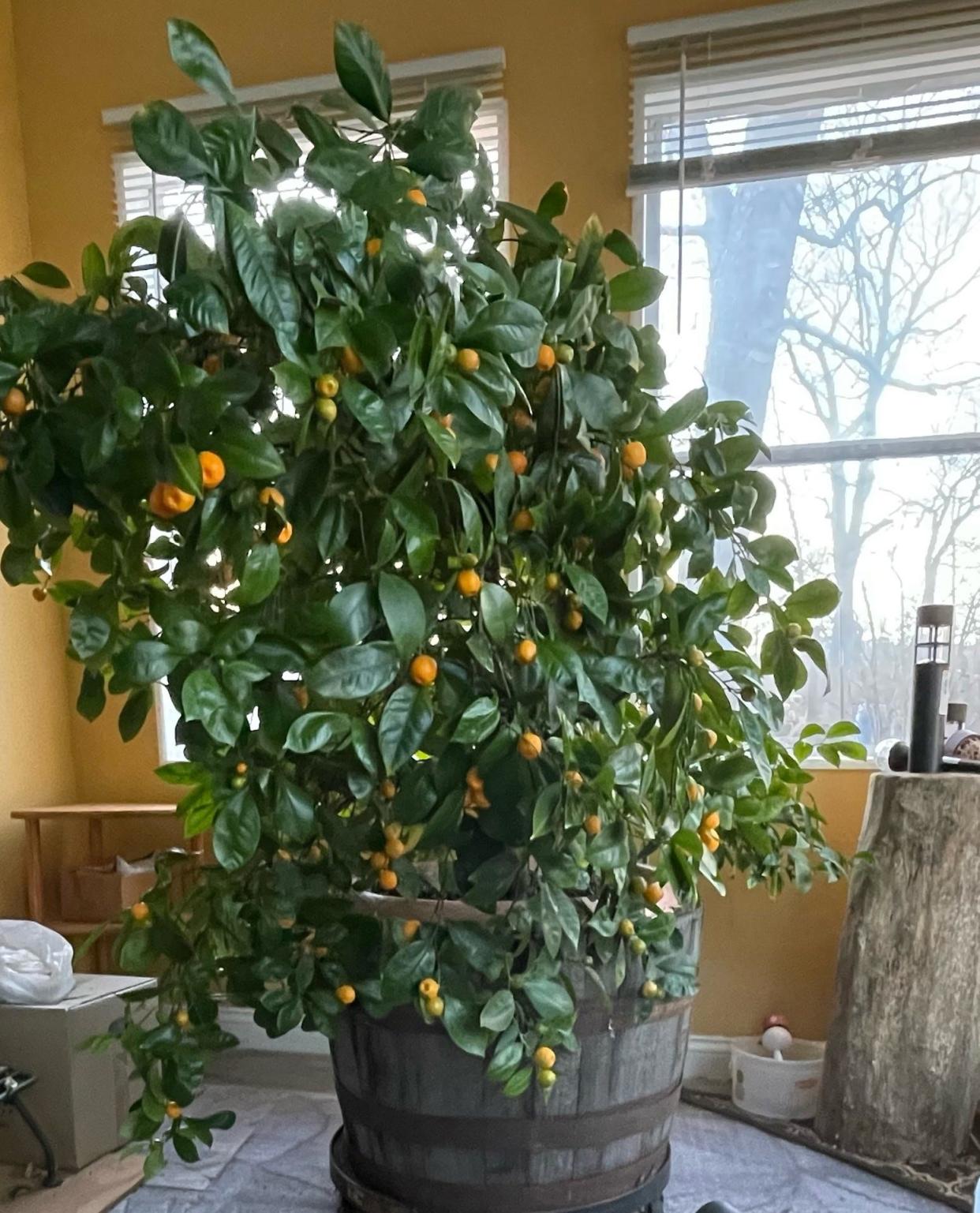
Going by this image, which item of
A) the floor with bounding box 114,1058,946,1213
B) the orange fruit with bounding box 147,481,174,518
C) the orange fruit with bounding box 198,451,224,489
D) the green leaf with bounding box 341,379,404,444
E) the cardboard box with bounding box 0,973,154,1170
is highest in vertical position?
the green leaf with bounding box 341,379,404,444

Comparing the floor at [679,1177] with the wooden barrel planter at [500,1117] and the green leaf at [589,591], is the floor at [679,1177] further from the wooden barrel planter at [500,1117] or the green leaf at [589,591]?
the green leaf at [589,591]

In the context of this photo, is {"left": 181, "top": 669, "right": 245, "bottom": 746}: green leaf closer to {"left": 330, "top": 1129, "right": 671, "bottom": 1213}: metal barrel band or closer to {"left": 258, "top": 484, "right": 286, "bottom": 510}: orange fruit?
{"left": 258, "top": 484, "right": 286, "bottom": 510}: orange fruit

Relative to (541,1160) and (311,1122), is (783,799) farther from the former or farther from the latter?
(311,1122)

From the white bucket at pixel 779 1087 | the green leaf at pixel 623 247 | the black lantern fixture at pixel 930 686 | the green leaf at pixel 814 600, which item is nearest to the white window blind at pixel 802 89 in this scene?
the black lantern fixture at pixel 930 686

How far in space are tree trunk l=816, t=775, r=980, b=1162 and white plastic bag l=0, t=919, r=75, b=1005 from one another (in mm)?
1526

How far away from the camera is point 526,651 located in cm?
93

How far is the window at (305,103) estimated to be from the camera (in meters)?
2.17

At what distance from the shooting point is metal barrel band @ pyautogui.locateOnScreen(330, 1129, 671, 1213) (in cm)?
120

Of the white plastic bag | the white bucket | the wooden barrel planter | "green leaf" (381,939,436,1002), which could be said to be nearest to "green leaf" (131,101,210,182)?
"green leaf" (381,939,436,1002)

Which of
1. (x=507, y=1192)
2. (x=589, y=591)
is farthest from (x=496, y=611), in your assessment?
(x=507, y=1192)

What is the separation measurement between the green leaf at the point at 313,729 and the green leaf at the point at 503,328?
36 cm

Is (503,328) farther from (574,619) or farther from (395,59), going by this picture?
(395,59)

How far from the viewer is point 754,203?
2.12 metres

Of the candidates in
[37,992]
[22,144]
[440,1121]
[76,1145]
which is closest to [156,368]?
[440,1121]
